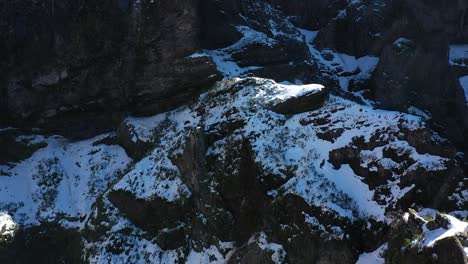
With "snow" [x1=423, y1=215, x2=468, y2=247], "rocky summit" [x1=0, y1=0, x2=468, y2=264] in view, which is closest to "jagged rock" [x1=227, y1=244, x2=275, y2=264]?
"rocky summit" [x1=0, y1=0, x2=468, y2=264]

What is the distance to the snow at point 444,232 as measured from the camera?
13.8 metres

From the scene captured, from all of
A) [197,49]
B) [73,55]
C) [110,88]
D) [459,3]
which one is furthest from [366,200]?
[459,3]

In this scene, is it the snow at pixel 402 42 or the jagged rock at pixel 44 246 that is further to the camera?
the snow at pixel 402 42

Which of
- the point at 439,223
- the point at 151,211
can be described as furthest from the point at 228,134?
the point at 439,223

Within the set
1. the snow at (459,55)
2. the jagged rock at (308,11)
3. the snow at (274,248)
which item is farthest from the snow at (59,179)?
the snow at (459,55)

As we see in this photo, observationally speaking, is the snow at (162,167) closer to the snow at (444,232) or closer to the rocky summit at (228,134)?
the rocky summit at (228,134)

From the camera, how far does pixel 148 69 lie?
32.9 m

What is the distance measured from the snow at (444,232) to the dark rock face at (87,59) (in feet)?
70.8

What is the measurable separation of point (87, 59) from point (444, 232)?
26.3m

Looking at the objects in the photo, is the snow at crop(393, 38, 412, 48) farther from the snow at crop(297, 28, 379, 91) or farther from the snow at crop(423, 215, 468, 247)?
the snow at crop(423, 215, 468, 247)

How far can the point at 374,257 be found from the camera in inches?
756

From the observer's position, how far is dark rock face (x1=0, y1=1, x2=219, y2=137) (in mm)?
33250

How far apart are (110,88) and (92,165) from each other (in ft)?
18.3

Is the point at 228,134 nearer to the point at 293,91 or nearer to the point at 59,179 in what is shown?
the point at 293,91
